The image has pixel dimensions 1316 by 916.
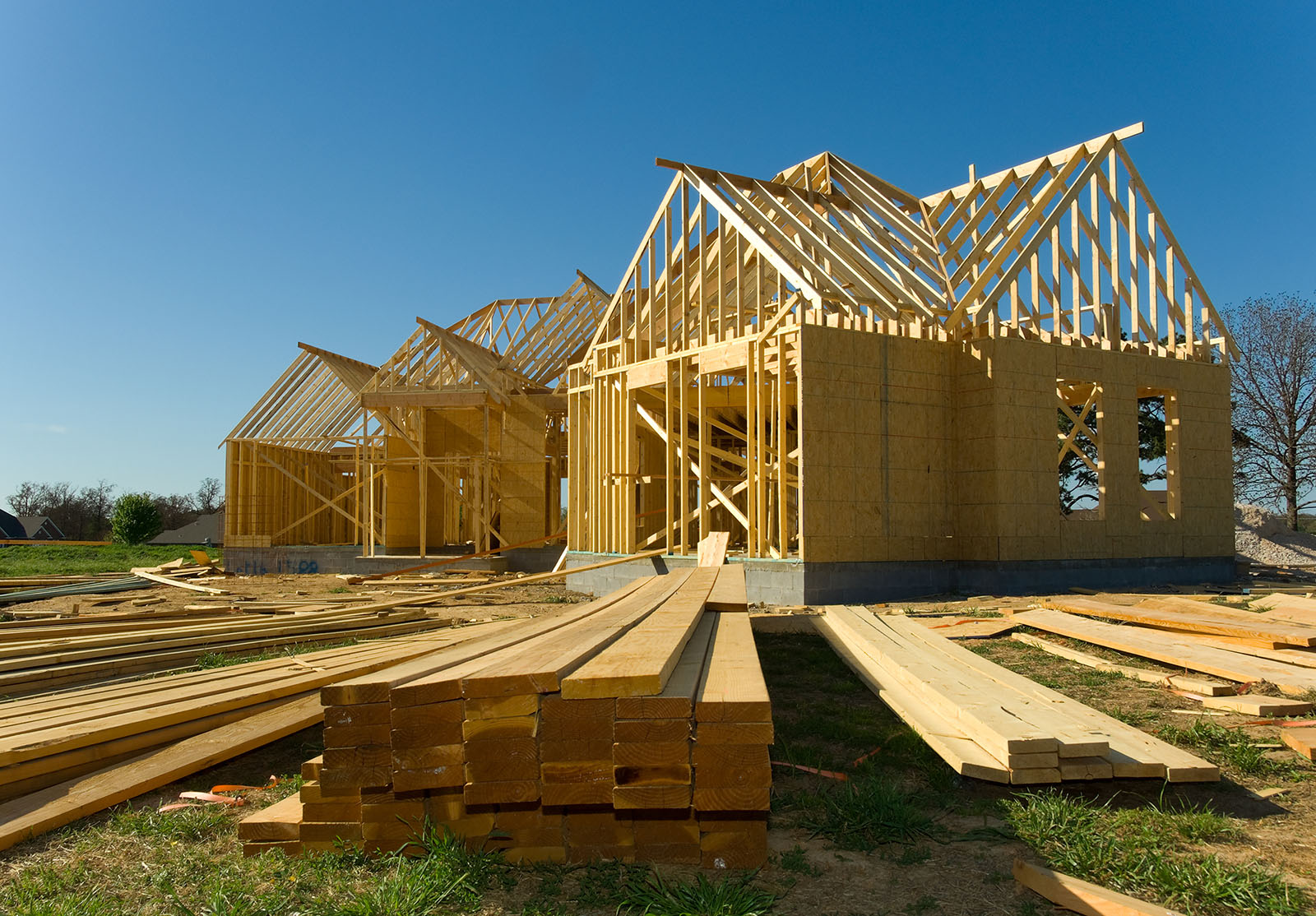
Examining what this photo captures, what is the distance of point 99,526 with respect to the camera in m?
59.8

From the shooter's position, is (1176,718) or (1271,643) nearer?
(1176,718)

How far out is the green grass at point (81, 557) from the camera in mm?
26391

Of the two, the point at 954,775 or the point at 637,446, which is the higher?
the point at 637,446

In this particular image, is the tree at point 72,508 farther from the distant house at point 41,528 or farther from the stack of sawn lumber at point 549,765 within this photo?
the stack of sawn lumber at point 549,765

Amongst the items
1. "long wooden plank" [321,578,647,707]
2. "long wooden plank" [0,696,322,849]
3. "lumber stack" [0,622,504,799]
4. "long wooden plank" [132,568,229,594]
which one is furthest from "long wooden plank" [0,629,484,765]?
"long wooden plank" [132,568,229,594]

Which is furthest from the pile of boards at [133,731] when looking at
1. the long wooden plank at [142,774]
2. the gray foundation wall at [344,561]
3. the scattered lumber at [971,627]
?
the gray foundation wall at [344,561]

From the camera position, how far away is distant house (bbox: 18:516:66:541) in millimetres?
54875

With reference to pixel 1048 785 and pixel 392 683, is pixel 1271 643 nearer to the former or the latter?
pixel 1048 785

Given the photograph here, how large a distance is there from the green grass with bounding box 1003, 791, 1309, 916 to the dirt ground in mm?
77

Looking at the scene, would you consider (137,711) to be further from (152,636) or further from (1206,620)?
(1206,620)

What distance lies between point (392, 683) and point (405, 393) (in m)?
20.3

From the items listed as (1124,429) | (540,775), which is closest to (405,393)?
(1124,429)

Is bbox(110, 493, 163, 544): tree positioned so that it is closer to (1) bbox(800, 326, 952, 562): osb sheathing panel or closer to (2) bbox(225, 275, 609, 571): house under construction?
(2) bbox(225, 275, 609, 571): house under construction

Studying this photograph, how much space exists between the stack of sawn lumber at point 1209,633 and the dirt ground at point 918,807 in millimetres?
529
